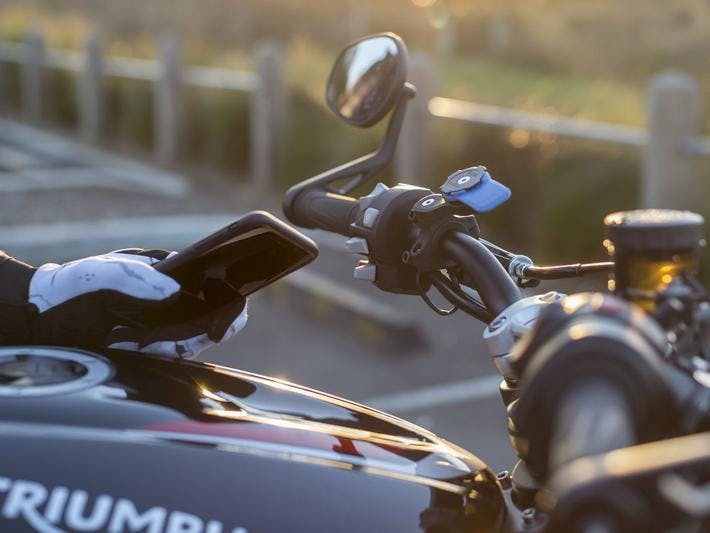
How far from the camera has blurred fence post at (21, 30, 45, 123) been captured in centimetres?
2002

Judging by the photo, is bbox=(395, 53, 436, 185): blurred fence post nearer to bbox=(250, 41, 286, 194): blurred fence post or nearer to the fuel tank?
bbox=(250, 41, 286, 194): blurred fence post

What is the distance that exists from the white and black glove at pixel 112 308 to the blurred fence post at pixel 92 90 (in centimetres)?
1666

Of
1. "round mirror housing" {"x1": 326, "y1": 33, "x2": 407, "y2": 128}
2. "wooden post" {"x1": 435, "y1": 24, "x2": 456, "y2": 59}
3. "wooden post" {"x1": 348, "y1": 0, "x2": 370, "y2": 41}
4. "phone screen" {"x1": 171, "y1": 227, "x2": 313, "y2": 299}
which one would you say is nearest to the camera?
"phone screen" {"x1": 171, "y1": 227, "x2": 313, "y2": 299}

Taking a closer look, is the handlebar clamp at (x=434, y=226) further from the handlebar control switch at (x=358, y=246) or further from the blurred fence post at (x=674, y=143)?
the blurred fence post at (x=674, y=143)

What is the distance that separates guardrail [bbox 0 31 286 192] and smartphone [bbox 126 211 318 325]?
38.9 ft

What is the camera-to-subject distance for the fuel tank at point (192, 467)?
4.43 ft

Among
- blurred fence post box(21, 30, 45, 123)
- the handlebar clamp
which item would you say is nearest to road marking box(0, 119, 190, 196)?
blurred fence post box(21, 30, 45, 123)

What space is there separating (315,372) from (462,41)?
107 ft

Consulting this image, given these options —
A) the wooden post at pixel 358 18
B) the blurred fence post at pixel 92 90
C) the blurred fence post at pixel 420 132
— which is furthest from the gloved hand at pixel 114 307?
the wooden post at pixel 358 18

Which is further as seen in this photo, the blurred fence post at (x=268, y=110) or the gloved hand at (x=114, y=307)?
the blurred fence post at (x=268, y=110)

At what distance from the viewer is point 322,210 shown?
1.97 metres

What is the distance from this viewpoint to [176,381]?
1585mm

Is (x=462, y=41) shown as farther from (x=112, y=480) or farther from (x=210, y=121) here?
(x=112, y=480)

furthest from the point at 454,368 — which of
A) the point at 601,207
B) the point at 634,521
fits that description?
the point at 634,521
